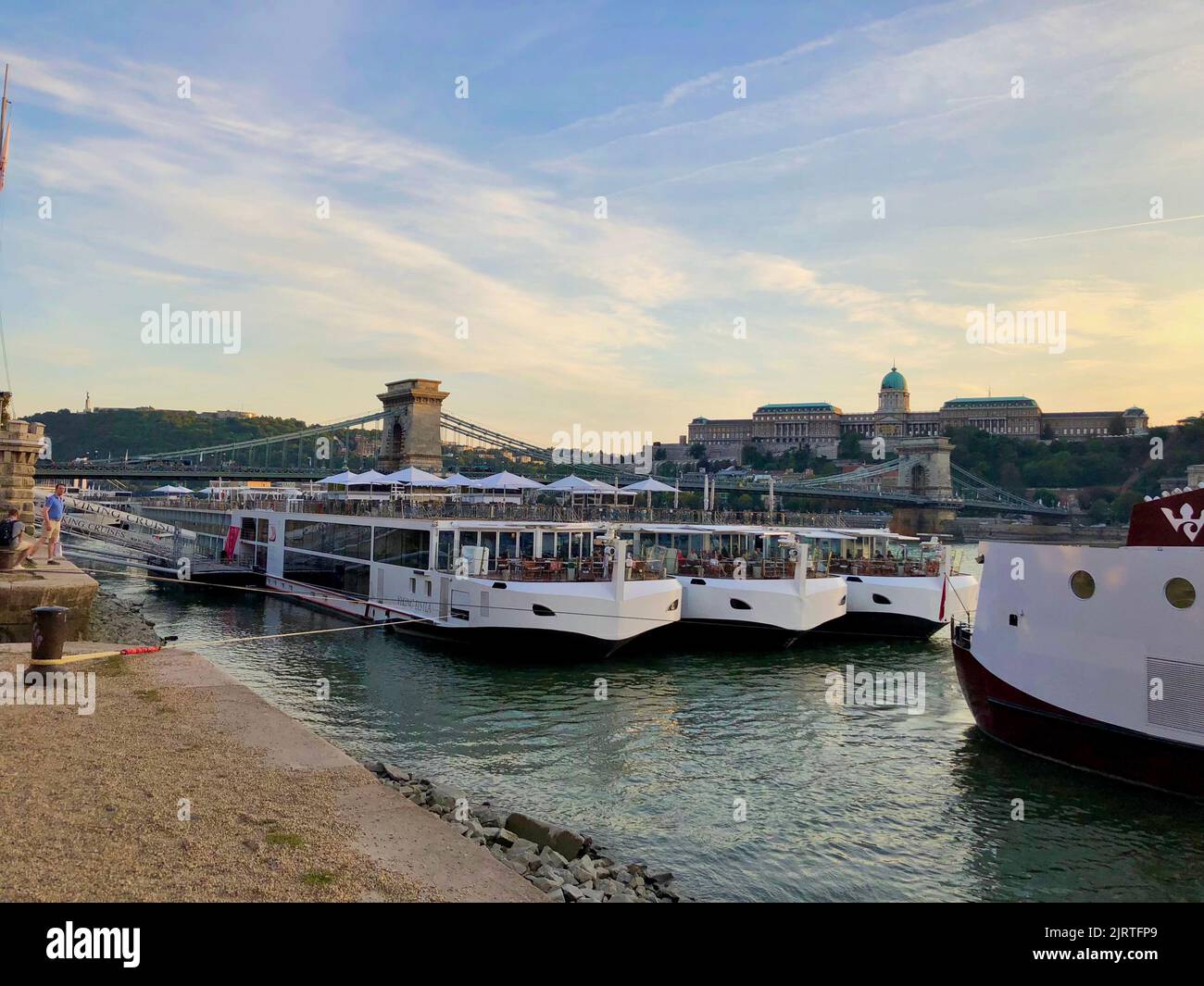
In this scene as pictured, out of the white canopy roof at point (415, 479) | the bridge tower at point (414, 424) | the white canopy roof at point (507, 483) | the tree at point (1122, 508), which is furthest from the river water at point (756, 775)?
the bridge tower at point (414, 424)

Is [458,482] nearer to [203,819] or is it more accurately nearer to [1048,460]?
[203,819]

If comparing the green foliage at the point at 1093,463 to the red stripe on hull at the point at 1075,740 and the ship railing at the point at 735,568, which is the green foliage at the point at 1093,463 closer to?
the red stripe on hull at the point at 1075,740

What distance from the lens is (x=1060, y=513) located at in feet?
260

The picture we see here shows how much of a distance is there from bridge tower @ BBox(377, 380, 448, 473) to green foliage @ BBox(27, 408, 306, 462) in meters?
71.6

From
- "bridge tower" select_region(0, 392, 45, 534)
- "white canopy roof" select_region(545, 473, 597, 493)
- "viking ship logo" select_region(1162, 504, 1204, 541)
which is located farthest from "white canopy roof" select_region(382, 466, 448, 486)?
"viking ship logo" select_region(1162, 504, 1204, 541)

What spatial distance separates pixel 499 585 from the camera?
24.9m

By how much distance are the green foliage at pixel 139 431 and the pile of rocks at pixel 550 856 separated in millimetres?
141676

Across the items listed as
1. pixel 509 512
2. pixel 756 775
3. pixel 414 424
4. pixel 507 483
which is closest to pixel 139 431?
pixel 414 424

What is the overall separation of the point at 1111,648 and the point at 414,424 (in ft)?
224

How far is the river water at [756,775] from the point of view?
12102 mm

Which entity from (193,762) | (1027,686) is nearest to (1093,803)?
(1027,686)
